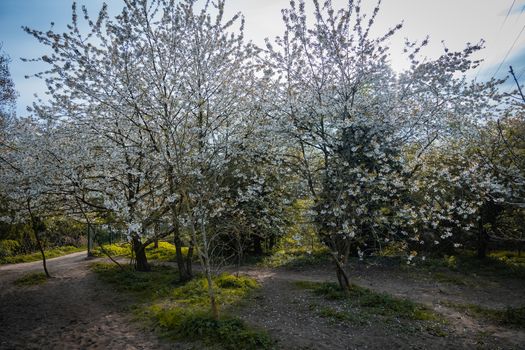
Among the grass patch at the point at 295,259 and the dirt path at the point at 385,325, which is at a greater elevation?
the grass patch at the point at 295,259

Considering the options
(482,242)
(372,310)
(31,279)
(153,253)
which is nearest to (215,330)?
(372,310)

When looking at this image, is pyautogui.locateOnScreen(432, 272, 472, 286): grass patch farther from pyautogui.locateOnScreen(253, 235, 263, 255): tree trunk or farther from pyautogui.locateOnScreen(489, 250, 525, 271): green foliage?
pyautogui.locateOnScreen(253, 235, 263, 255): tree trunk

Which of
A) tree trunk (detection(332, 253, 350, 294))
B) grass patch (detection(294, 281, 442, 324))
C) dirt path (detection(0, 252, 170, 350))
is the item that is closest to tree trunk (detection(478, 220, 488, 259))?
grass patch (detection(294, 281, 442, 324))

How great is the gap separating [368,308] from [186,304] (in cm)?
480

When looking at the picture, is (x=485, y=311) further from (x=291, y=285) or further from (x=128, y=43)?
(x=128, y=43)

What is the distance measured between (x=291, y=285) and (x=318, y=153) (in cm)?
471

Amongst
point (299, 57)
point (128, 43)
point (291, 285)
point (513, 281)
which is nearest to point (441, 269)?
point (513, 281)

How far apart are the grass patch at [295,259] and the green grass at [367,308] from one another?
582cm

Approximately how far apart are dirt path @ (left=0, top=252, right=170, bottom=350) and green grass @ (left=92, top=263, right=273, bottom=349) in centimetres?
46

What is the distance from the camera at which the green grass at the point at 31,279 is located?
12529mm

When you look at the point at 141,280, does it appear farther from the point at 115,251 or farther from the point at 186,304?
the point at 115,251

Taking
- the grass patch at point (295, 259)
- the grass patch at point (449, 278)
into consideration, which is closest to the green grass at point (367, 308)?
the grass patch at point (449, 278)

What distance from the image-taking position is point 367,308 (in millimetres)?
8508

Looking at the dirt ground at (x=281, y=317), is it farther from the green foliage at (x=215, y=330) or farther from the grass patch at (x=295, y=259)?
the grass patch at (x=295, y=259)
